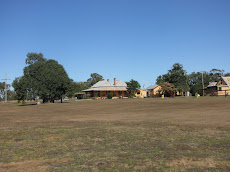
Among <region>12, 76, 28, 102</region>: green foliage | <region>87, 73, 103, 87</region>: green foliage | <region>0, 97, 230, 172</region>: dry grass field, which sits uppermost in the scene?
<region>87, 73, 103, 87</region>: green foliage

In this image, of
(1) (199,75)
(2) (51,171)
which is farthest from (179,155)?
(1) (199,75)

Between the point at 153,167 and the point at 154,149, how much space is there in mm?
1485

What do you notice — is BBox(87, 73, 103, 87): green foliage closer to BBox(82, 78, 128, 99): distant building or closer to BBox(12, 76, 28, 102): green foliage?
BBox(82, 78, 128, 99): distant building

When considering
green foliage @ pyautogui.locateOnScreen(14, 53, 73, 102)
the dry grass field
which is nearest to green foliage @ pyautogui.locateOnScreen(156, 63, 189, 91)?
green foliage @ pyautogui.locateOnScreen(14, 53, 73, 102)

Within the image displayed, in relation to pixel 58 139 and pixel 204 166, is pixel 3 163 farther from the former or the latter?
pixel 204 166

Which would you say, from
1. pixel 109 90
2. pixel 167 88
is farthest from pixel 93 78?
pixel 167 88

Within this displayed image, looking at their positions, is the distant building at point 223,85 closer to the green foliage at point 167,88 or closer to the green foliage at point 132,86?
the green foliage at point 167,88

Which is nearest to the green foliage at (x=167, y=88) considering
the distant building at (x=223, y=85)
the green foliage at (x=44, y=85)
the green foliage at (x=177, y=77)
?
the green foliage at (x=177, y=77)

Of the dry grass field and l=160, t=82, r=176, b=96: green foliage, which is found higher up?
l=160, t=82, r=176, b=96: green foliage

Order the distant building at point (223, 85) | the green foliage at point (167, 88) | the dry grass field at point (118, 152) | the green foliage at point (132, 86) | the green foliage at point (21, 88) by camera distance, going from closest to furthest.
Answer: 1. the dry grass field at point (118, 152)
2. the green foliage at point (21, 88)
3. the distant building at point (223, 85)
4. the green foliage at point (167, 88)
5. the green foliage at point (132, 86)

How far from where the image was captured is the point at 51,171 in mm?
4875

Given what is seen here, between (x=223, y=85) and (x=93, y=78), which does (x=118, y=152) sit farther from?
(x=93, y=78)

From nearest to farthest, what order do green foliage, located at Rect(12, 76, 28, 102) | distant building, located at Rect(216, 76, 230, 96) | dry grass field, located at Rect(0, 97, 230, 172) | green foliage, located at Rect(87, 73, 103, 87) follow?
dry grass field, located at Rect(0, 97, 230, 172)
green foliage, located at Rect(12, 76, 28, 102)
distant building, located at Rect(216, 76, 230, 96)
green foliage, located at Rect(87, 73, 103, 87)

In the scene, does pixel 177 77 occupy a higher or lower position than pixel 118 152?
higher
